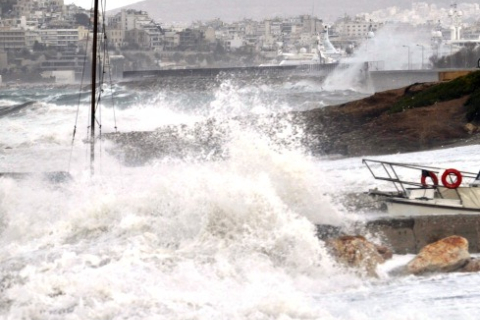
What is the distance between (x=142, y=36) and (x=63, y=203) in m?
141

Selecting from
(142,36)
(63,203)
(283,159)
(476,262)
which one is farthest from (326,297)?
(142,36)

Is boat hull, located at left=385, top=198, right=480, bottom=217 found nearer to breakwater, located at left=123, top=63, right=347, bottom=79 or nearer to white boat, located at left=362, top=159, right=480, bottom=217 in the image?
white boat, located at left=362, top=159, right=480, bottom=217

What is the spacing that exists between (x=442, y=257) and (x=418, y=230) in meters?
1.25

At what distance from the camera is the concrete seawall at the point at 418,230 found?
41.6 ft

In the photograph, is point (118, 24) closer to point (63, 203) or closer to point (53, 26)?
point (53, 26)

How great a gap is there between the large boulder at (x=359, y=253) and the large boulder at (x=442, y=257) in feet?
1.22

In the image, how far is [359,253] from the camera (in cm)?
1172

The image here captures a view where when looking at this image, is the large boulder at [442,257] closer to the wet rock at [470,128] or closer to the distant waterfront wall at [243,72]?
the wet rock at [470,128]

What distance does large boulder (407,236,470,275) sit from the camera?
1158cm

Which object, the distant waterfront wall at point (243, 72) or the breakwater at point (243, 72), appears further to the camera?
the distant waterfront wall at point (243, 72)

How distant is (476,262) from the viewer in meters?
11.6

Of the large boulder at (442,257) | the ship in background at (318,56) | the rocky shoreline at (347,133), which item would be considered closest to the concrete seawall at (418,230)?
the large boulder at (442,257)

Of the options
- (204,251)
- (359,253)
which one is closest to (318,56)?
(204,251)

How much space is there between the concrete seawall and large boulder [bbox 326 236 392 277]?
17.6 inches
